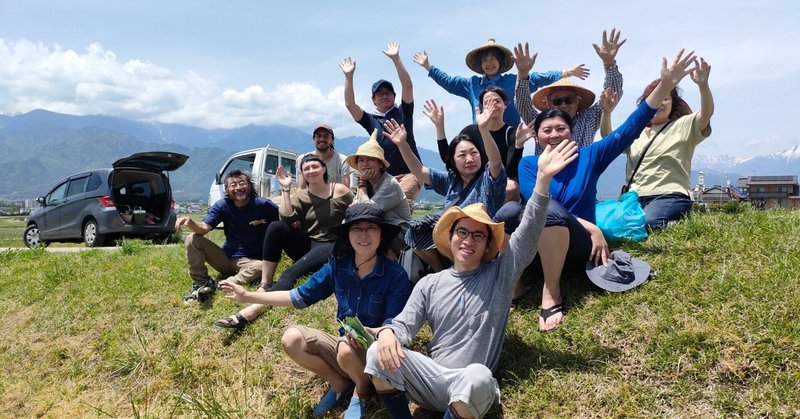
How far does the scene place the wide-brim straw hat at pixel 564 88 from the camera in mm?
5191

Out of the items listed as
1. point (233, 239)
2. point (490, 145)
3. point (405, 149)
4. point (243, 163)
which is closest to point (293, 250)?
point (233, 239)

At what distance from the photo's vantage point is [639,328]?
373 centimetres

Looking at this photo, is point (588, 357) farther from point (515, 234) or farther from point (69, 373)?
point (69, 373)

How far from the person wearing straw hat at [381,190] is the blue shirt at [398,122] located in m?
1.06

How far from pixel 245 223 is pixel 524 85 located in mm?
3913

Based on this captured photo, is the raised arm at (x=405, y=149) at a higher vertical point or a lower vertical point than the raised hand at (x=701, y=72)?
lower

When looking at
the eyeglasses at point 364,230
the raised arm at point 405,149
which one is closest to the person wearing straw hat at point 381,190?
the raised arm at point 405,149

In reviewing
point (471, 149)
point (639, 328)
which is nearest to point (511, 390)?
point (639, 328)

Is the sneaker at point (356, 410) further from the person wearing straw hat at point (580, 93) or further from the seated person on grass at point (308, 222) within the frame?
the person wearing straw hat at point (580, 93)

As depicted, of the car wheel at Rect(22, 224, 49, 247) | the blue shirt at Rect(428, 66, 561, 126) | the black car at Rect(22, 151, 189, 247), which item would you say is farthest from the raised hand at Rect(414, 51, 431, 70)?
the car wheel at Rect(22, 224, 49, 247)

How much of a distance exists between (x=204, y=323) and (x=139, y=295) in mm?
1680

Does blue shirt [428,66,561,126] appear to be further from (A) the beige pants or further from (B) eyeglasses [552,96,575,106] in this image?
(A) the beige pants

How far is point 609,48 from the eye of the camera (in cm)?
516

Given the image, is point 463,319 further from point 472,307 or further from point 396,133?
point 396,133
